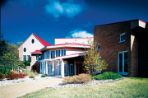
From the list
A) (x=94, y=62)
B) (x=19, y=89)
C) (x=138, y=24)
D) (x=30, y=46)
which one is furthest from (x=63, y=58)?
(x=30, y=46)

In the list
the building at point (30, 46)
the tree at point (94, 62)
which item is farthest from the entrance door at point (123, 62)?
the building at point (30, 46)

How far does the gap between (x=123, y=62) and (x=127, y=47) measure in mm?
1604

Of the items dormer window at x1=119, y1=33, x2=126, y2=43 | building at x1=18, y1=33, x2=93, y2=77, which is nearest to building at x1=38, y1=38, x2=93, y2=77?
building at x1=18, y1=33, x2=93, y2=77

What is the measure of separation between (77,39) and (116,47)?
79.6 feet

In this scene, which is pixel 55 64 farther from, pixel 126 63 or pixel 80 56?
pixel 126 63

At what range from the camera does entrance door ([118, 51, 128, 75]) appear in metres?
20.1

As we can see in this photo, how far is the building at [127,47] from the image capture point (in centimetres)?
1883

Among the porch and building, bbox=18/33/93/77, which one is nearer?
building, bbox=18/33/93/77

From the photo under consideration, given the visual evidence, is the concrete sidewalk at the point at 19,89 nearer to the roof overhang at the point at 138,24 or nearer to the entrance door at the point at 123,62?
the entrance door at the point at 123,62

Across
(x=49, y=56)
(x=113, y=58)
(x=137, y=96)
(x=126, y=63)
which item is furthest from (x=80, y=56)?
(x=137, y=96)

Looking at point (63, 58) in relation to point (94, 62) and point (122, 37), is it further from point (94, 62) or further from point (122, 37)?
point (122, 37)

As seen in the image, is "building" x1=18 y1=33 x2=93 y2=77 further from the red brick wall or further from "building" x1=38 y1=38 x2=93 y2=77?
the red brick wall

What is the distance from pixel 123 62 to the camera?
20484 mm

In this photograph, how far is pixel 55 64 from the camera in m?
33.6
